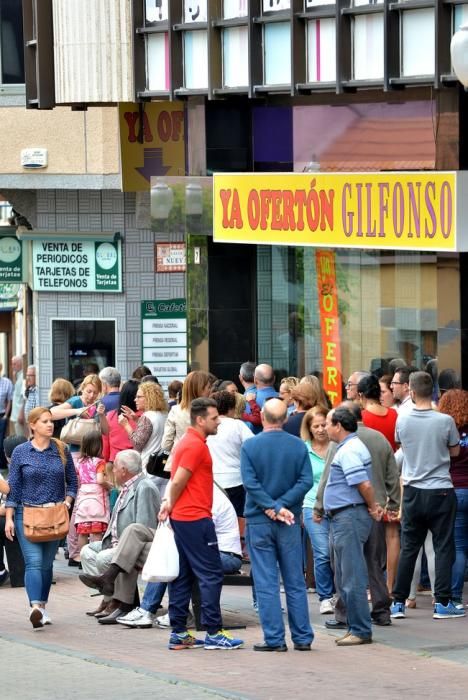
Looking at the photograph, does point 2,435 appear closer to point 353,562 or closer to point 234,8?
point 234,8

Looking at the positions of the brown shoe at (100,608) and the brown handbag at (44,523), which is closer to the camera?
the brown handbag at (44,523)

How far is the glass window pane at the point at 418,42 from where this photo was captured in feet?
49.5

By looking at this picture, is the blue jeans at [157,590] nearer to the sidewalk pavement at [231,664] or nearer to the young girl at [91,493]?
the sidewalk pavement at [231,664]

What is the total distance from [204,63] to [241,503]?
5.47m

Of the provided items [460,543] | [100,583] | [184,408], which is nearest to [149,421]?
[184,408]

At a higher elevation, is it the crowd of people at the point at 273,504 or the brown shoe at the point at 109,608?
the crowd of people at the point at 273,504

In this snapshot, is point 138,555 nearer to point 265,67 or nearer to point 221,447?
point 221,447

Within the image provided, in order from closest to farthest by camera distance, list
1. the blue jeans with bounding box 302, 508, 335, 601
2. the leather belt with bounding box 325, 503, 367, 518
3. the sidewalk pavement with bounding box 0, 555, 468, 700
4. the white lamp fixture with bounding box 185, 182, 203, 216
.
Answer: the sidewalk pavement with bounding box 0, 555, 468, 700 → the leather belt with bounding box 325, 503, 367, 518 → the blue jeans with bounding box 302, 508, 335, 601 → the white lamp fixture with bounding box 185, 182, 203, 216

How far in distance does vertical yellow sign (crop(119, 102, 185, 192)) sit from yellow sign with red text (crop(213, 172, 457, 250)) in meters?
1.85

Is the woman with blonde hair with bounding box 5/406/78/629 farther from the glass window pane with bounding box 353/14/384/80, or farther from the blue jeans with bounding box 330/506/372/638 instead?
the glass window pane with bounding box 353/14/384/80

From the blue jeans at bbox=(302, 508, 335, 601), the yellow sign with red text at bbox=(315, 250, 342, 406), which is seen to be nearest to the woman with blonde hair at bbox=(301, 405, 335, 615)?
the blue jeans at bbox=(302, 508, 335, 601)

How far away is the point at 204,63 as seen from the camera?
58.5 ft

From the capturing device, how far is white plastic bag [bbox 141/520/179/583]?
11578 mm

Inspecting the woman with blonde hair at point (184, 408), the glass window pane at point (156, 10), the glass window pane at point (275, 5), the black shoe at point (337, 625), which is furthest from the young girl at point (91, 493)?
the glass window pane at point (156, 10)
